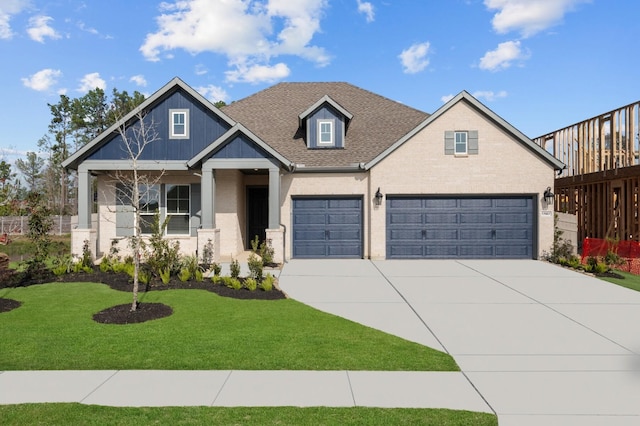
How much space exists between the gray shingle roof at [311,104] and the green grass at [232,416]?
13.2 metres

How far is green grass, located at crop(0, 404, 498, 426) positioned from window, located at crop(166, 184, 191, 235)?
1259 centimetres

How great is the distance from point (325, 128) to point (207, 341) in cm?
1326

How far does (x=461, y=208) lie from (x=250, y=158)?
877 centimetres

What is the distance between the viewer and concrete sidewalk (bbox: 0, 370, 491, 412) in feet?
15.0

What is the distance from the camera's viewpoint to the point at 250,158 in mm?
15070

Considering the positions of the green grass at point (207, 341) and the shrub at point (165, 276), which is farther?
the shrub at point (165, 276)

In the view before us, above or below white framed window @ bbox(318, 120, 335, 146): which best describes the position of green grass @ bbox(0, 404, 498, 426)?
below

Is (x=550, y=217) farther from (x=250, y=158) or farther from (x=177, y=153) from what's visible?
(x=177, y=153)

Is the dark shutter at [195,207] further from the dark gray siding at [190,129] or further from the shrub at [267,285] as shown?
the shrub at [267,285]

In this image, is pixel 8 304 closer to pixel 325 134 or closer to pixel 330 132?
pixel 325 134

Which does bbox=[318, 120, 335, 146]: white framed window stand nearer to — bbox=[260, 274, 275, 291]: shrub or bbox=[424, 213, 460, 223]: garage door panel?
bbox=[424, 213, 460, 223]: garage door panel

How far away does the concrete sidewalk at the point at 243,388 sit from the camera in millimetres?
4570

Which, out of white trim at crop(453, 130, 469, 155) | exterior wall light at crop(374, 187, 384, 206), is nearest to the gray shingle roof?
exterior wall light at crop(374, 187, 384, 206)

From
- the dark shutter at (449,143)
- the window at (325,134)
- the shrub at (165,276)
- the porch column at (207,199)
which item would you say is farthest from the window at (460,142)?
the shrub at (165,276)
